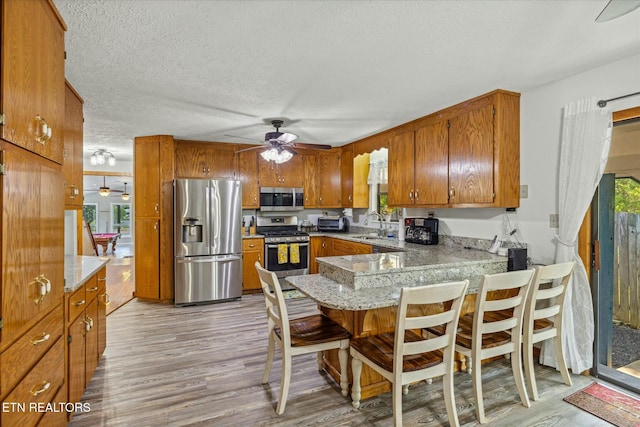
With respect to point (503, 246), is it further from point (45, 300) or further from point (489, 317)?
point (45, 300)

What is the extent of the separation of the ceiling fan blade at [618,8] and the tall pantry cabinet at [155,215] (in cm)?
471

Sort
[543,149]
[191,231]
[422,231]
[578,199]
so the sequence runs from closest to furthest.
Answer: [578,199]
[543,149]
[422,231]
[191,231]

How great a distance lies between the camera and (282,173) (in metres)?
5.57

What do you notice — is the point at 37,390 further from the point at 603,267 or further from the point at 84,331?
the point at 603,267

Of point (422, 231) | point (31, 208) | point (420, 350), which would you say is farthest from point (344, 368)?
point (422, 231)

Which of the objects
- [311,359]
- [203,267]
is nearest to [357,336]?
[311,359]

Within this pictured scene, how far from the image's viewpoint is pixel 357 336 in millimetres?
2273

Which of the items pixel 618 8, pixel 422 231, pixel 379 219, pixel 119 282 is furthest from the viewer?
pixel 119 282

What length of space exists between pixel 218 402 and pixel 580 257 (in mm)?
2980

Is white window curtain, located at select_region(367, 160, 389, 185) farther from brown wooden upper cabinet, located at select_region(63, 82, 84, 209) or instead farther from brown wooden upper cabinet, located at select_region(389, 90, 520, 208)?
brown wooden upper cabinet, located at select_region(63, 82, 84, 209)

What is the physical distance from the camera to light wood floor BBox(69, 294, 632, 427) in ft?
6.83

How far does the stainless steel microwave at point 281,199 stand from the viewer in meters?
5.45

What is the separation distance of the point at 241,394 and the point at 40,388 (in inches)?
49.8

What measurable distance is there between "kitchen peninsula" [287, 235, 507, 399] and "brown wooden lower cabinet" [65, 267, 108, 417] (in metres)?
1.37
